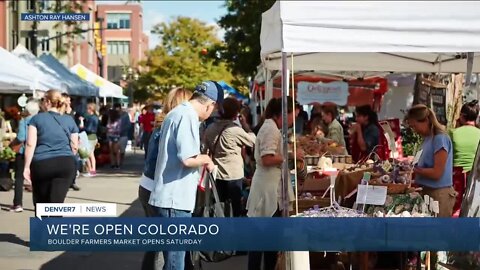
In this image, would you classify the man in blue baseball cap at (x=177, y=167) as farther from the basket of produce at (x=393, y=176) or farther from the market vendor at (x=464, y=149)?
the market vendor at (x=464, y=149)

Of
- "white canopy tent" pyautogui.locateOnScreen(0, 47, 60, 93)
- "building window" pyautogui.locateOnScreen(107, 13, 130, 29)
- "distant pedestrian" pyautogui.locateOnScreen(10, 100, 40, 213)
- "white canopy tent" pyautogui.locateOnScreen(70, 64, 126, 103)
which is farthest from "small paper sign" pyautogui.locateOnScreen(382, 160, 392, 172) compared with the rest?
"building window" pyautogui.locateOnScreen(107, 13, 130, 29)

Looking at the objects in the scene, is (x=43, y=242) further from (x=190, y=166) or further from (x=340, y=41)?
(x=340, y=41)

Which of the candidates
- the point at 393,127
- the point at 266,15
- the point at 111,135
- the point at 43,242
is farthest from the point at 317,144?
the point at 111,135

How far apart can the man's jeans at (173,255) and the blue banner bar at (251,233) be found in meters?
0.55

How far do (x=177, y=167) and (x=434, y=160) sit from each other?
232 cm

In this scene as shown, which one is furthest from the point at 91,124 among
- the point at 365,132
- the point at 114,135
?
the point at 365,132

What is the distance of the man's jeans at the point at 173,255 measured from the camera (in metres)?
5.67

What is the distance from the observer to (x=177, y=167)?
18.8 ft

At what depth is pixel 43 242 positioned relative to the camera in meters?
5.15

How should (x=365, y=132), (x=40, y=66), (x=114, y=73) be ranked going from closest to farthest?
(x=365, y=132), (x=40, y=66), (x=114, y=73)

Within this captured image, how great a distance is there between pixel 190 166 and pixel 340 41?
1399 mm

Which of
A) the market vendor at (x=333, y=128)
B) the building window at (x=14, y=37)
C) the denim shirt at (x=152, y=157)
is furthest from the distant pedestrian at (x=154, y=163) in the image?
the building window at (x=14, y=37)

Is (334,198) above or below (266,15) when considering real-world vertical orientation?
below

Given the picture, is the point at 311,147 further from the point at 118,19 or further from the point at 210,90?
the point at 118,19
